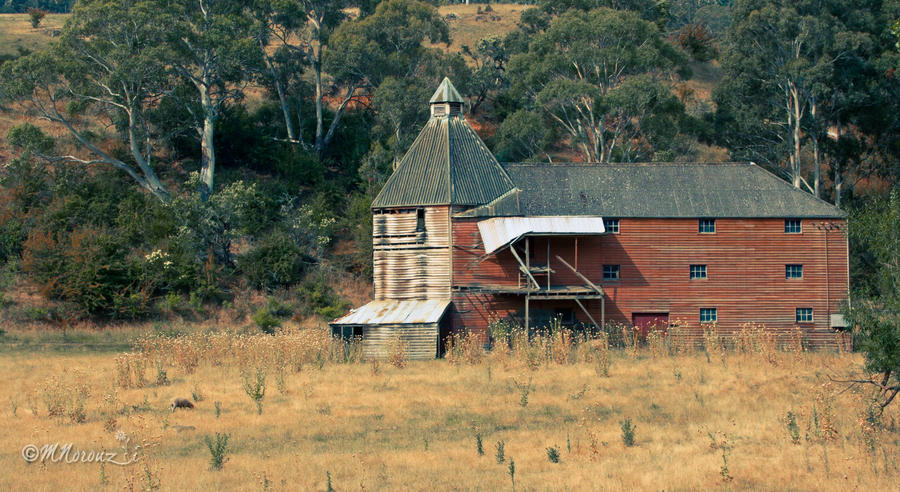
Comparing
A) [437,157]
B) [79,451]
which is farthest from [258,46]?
[79,451]

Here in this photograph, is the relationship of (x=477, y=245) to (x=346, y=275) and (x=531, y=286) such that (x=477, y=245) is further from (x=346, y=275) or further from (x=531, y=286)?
(x=346, y=275)

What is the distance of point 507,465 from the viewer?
732 inches

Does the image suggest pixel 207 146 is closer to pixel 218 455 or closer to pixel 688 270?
pixel 688 270

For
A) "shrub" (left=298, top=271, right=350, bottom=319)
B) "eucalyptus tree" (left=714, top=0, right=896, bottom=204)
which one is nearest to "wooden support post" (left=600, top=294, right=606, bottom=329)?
"shrub" (left=298, top=271, right=350, bottom=319)

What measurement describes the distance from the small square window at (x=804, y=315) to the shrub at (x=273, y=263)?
23.1 m

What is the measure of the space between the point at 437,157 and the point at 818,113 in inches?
1050

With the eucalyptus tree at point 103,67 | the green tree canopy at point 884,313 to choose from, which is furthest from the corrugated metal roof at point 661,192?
the eucalyptus tree at point 103,67

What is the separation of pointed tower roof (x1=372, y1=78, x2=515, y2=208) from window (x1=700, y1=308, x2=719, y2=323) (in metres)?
9.00

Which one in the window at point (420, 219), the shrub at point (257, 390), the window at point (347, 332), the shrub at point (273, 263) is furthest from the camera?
the shrub at point (273, 263)

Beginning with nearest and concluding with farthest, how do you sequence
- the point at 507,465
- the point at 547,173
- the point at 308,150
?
1. the point at 507,465
2. the point at 547,173
3. the point at 308,150

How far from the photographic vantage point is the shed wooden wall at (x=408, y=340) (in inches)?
1350

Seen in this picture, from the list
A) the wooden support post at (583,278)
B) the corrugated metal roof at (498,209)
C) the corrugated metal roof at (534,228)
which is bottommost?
the wooden support post at (583,278)

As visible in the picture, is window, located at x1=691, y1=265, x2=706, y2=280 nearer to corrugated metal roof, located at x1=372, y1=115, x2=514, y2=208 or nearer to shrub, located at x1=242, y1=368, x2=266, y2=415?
corrugated metal roof, located at x1=372, y1=115, x2=514, y2=208

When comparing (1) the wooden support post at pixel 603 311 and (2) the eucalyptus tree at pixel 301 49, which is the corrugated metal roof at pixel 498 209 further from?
(2) the eucalyptus tree at pixel 301 49
